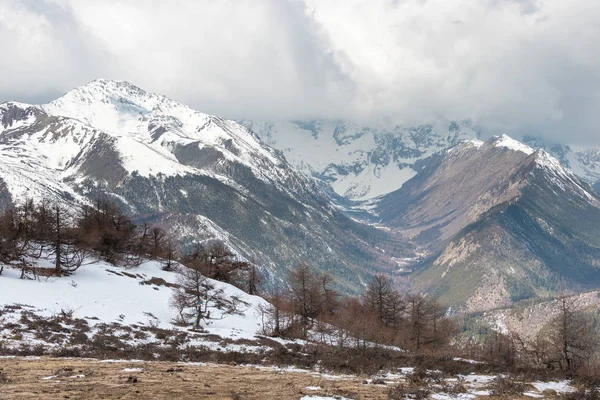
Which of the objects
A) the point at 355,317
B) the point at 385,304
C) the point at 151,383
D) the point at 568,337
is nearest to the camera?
the point at 151,383

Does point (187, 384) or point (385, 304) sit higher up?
point (385, 304)

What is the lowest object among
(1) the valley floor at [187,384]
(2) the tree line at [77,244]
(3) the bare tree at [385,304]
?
(1) the valley floor at [187,384]

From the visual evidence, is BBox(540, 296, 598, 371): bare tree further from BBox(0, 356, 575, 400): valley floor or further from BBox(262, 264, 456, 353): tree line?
BBox(0, 356, 575, 400): valley floor

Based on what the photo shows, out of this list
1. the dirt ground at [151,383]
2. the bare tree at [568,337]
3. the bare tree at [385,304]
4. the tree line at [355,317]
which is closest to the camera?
the dirt ground at [151,383]

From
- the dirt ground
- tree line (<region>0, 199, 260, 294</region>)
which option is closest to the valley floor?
the dirt ground

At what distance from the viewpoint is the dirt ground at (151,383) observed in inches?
651

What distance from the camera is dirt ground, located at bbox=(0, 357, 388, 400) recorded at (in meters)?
16.5

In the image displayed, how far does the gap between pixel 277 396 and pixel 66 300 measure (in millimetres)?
42201

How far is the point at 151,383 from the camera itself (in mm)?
18906

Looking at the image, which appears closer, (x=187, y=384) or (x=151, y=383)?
(x=151, y=383)

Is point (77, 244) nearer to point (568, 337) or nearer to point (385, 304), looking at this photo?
point (385, 304)

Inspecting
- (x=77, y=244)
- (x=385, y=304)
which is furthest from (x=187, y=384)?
(x=385, y=304)

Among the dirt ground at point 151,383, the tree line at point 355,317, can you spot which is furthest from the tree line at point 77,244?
the dirt ground at point 151,383

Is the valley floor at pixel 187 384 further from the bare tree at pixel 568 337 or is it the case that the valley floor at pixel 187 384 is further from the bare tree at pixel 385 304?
the bare tree at pixel 385 304
